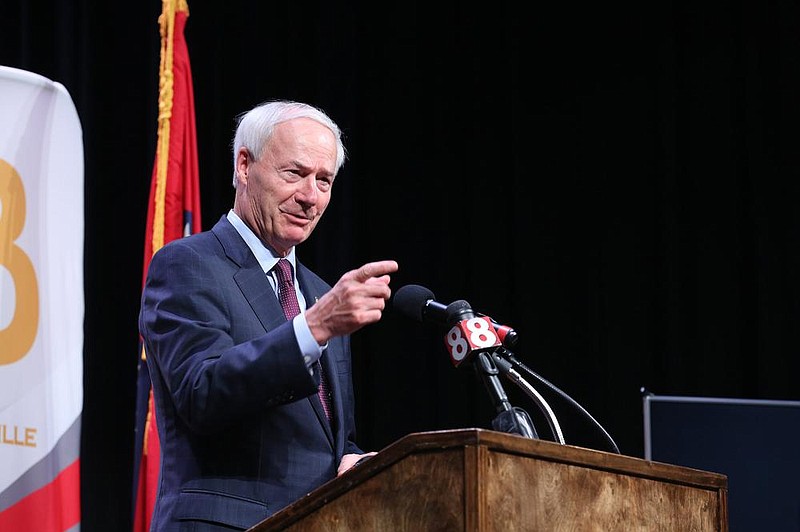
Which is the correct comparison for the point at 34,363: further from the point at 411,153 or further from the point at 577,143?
the point at 577,143

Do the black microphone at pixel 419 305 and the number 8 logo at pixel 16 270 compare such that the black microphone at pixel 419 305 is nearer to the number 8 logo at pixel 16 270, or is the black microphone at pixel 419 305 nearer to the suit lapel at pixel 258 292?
the suit lapel at pixel 258 292

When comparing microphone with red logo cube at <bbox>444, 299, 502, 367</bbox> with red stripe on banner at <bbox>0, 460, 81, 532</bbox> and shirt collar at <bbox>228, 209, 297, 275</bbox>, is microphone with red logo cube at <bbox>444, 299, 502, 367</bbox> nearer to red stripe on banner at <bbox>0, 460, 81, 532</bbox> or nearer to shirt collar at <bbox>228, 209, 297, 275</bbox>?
shirt collar at <bbox>228, 209, 297, 275</bbox>

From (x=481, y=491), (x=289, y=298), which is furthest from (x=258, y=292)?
(x=481, y=491)

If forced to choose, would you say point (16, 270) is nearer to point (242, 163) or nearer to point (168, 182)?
point (168, 182)

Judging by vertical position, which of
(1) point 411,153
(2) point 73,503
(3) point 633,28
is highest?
(3) point 633,28

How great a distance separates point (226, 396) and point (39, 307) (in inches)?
63.7

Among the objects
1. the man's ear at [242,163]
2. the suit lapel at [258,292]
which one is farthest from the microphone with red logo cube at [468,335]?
the man's ear at [242,163]

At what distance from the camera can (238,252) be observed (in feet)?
6.83

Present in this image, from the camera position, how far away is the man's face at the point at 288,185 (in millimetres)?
2158

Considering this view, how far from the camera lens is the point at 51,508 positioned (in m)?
3.17

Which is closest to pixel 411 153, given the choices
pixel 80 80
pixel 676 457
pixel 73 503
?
pixel 80 80

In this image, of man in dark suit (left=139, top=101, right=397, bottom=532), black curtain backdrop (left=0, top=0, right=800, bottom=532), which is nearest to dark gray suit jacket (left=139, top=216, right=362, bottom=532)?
man in dark suit (left=139, top=101, right=397, bottom=532)

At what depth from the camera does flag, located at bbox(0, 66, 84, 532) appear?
3031 millimetres

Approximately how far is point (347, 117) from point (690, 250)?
1.52 m
